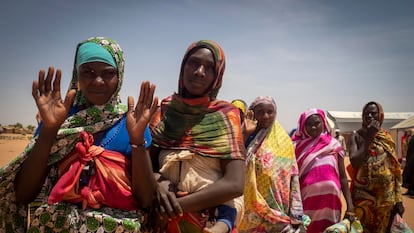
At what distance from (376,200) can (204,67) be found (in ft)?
14.1

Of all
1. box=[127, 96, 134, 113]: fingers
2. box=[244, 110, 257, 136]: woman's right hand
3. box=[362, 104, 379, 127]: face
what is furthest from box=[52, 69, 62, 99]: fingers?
box=[362, 104, 379, 127]: face

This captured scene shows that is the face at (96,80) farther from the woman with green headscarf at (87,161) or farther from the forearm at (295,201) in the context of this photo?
the forearm at (295,201)

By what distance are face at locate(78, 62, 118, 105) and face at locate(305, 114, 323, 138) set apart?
12.0ft

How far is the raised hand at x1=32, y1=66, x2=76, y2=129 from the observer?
185cm

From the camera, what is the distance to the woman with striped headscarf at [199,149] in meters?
2.13

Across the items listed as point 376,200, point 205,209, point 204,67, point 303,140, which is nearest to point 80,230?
point 205,209

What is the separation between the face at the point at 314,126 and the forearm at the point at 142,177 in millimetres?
3549

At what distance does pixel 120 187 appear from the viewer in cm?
194

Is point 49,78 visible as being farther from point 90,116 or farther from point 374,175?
point 374,175

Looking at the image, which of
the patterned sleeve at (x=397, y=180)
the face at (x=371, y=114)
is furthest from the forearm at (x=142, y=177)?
the patterned sleeve at (x=397, y=180)

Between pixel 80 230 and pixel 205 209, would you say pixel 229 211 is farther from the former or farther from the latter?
pixel 80 230

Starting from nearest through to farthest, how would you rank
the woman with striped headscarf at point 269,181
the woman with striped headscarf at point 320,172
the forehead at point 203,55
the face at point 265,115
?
the forehead at point 203,55, the woman with striped headscarf at point 269,181, the face at point 265,115, the woman with striped headscarf at point 320,172

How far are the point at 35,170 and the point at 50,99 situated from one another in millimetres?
416

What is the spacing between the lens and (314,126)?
5023 mm
